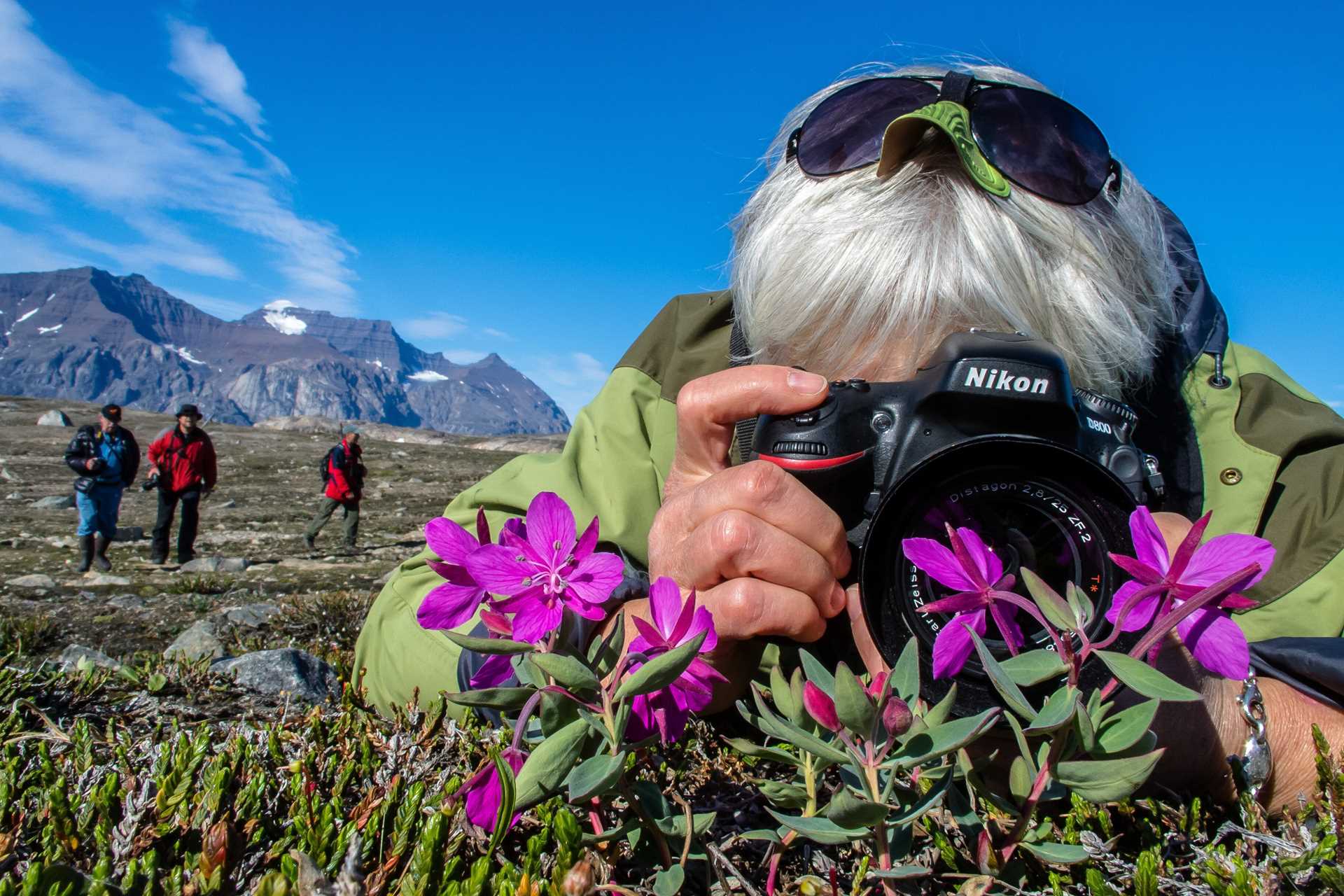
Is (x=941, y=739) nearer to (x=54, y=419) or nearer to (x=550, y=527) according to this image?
(x=550, y=527)

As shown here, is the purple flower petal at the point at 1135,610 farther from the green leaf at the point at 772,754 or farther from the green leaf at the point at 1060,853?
the green leaf at the point at 772,754

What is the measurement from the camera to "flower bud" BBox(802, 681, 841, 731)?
615mm

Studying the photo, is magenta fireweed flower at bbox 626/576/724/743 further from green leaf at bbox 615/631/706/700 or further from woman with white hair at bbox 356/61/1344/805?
woman with white hair at bbox 356/61/1344/805

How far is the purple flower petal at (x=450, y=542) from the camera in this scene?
0.75 metres

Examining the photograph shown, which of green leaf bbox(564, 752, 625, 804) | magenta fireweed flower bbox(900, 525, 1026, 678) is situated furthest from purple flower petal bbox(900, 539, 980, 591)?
green leaf bbox(564, 752, 625, 804)

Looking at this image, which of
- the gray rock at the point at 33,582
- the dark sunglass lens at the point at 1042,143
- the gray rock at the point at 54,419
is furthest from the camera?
the gray rock at the point at 54,419

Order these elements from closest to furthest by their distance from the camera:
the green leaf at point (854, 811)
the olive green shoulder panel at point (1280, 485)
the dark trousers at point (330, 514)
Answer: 1. the green leaf at point (854, 811)
2. the olive green shoulder panel at point (1280, 485)
3. the dark trousers at point (330, 514)

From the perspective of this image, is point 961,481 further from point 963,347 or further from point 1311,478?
point 1311,478

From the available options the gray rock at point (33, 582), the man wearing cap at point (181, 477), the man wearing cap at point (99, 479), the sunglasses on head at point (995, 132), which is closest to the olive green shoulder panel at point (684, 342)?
the sunglasses on head at point (995, 132)

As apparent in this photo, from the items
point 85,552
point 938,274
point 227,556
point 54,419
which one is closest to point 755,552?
point 938,274

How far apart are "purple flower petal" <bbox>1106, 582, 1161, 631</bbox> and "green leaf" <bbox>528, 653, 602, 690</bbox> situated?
0.42 meters

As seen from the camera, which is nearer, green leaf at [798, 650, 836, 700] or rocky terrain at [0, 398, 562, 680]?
green leaf at [798, 650, 836, 700]

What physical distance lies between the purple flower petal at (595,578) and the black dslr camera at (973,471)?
15.2 inches

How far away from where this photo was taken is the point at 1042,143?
1.77 metres
